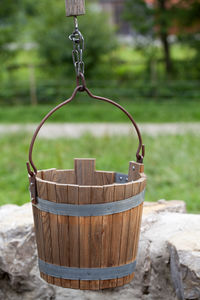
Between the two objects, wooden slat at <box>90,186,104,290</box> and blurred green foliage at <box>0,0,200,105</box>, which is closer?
wooden slat at <box>90,186,104,290</box>

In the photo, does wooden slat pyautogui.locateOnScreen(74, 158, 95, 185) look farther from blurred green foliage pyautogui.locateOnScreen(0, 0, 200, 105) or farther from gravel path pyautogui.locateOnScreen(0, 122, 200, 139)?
blurred green foliage pyautogui.locateOnScreen(0, 0, 200, 105)

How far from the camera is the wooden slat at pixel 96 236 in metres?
2.44

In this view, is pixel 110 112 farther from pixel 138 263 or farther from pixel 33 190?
pixel 33 190

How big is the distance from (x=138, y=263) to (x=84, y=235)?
0.79m

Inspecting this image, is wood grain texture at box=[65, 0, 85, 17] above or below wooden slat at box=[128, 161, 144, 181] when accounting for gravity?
above

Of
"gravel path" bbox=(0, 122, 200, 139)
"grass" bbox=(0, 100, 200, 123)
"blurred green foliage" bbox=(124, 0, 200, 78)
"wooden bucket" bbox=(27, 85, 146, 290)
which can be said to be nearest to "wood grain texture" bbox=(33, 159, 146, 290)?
"wooden bucket" bbox=(27, 85, 146, 290)

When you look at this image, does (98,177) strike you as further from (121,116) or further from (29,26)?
(29,26)

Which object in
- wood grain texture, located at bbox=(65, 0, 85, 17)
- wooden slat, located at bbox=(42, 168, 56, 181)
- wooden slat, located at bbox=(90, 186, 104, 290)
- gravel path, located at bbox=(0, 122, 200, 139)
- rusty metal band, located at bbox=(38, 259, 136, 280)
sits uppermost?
wood grain texture, located at bbox=(65, 0, 85, 17)

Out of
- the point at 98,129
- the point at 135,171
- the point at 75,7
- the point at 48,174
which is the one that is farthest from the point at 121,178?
the point at 98,129

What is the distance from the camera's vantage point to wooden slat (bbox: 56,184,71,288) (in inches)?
96.0

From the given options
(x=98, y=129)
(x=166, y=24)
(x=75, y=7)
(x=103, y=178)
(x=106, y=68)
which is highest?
(x=166, y=24)

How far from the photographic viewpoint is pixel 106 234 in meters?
2.51

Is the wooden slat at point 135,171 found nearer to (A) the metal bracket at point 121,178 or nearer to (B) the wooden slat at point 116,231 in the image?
(A) the metal bracket at point 121,178

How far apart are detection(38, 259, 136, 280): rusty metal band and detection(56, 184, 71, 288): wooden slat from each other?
4cm
